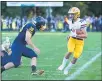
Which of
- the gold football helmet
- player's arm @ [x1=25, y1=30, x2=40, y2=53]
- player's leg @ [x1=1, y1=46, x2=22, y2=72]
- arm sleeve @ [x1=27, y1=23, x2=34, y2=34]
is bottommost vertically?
player's leg @ [x1=1, y1=46, x2=22, y2=72]

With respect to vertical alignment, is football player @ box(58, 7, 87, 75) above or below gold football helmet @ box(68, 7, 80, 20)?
below

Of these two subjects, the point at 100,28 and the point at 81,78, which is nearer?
the point at 81,78

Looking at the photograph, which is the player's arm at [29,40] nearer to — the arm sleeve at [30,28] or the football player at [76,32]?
the arm sleeve at [30,28]

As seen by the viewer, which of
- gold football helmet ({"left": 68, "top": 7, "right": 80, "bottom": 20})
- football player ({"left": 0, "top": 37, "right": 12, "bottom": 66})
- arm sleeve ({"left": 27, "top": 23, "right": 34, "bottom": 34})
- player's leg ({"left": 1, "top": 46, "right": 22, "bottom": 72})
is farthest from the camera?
gold football helmet ({"left": 68, "top": 7, "right": 80, "bottom": 20})

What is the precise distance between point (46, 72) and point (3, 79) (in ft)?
5.68

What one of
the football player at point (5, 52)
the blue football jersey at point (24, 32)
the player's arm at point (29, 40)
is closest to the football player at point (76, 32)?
the blue football jersey at point (24, 32)

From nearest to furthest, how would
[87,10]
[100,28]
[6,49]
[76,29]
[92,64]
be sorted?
1. [6,49]
2. [76,29]
3. [92,64]
4. [100,28]
5. [87,10]

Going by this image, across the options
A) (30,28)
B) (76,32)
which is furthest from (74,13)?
(30,28)

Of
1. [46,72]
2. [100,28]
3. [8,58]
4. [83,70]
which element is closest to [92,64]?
[83,70]

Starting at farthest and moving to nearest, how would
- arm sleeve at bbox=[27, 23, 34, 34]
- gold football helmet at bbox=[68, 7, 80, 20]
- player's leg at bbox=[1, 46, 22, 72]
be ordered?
1. gold football helmet at bbox=[68, 7, 80, 20]
2. arm sleeve at bbox=[27, 23, 34, 34]
3. player's leg at bbox=[1, 46, 22, 72]

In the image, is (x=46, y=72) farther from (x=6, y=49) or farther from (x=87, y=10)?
(x=87, y=10)

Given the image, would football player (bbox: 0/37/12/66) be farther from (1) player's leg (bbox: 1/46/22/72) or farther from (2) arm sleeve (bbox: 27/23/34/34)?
(2) arm sleeve (bbox: 27/23/34/34)

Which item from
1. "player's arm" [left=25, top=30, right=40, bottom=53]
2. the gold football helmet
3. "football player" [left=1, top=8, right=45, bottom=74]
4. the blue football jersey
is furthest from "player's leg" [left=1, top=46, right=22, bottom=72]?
the gold football helmet

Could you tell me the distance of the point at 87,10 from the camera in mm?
67875
